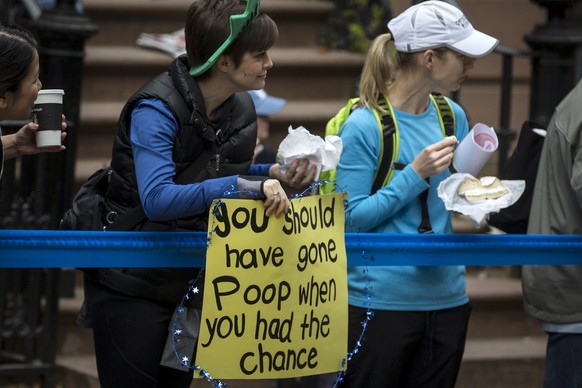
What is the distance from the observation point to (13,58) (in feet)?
11.7

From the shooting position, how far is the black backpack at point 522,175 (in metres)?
4.72

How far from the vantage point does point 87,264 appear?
3.78m

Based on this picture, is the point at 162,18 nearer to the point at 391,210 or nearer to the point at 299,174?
the point at 391,210

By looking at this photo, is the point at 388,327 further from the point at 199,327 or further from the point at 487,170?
the point at 487,170

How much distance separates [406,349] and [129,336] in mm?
1022

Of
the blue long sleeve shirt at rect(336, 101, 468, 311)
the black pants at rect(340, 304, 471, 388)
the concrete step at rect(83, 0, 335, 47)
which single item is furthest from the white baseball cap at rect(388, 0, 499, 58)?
the concrete step at rect(83, 0, 335, 47)

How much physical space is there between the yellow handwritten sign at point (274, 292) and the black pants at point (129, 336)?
0.19 meters

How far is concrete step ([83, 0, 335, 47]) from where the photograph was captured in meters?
8.20

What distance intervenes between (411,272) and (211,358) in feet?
2.90

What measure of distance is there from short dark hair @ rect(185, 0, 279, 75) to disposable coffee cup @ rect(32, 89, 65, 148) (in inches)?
17.9

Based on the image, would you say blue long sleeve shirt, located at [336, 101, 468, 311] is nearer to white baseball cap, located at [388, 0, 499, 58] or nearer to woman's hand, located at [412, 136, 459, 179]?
woman's hand, located at [412, 136, 459, 179]

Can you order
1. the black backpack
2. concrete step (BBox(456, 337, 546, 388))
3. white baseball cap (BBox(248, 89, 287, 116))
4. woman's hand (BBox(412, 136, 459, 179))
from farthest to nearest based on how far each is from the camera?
concrete step (BBox(456, 337, 546, 388)) < white baseball cap (BBox(248, 89, 287, 116)) < the black backpack < woman's hand (BBox(412, 136, 459, 179))

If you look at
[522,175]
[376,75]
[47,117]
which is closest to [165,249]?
[47,117]

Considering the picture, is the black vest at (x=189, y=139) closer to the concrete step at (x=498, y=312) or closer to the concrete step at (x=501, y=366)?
the concrete step at (x=501, y=366)
